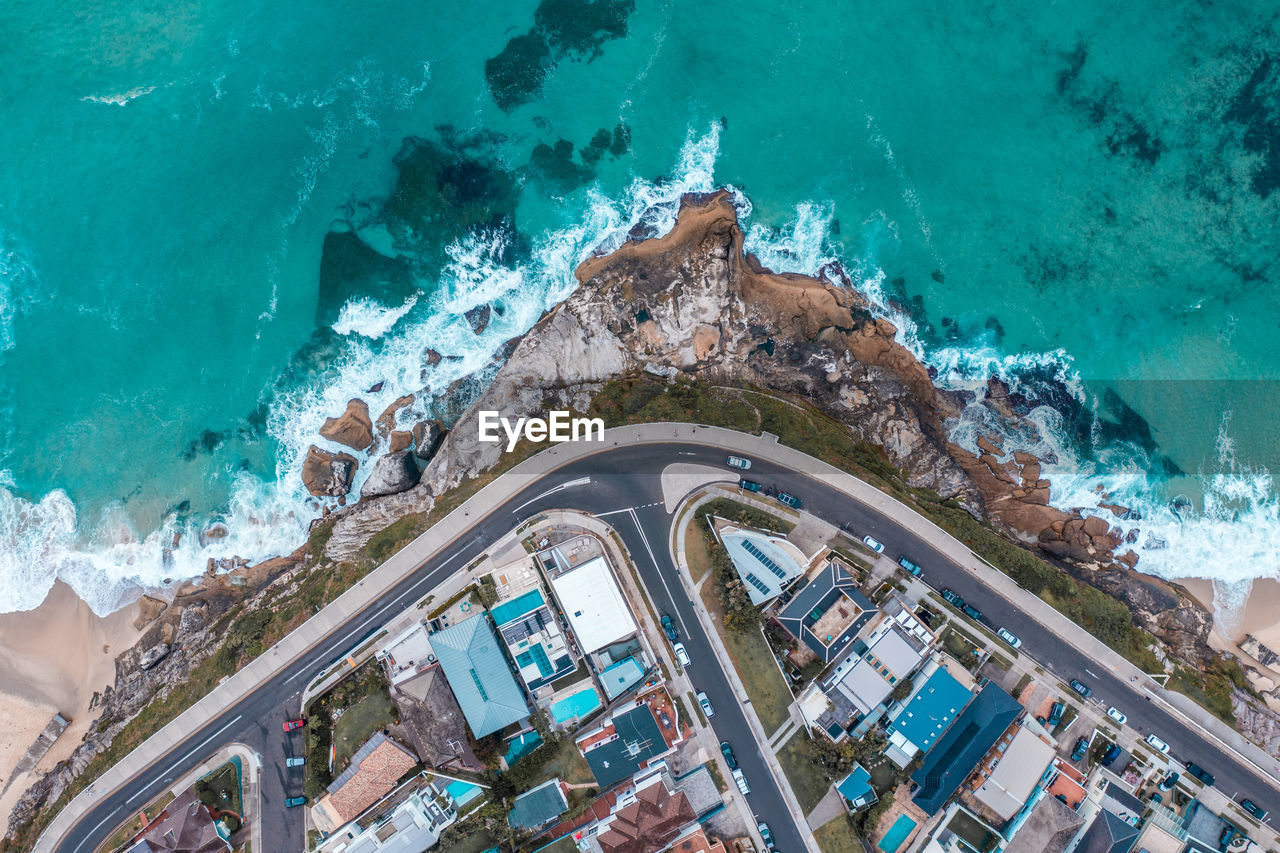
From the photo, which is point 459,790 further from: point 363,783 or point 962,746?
point 962,746

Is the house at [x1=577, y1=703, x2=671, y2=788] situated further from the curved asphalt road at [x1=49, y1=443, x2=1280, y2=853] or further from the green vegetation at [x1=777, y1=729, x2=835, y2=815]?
the green vegetation at [x1=777, y1=729, x2=835, y2=815]

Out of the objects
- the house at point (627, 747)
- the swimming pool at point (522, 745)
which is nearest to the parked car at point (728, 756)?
the house at point (627, 747)

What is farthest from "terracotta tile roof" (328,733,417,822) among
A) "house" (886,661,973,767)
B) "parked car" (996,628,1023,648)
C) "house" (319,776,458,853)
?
"parked car" (996,628,1023,648)

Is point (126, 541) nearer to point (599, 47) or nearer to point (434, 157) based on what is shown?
point (434, 157)

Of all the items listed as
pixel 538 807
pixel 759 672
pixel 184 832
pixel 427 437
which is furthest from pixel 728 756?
pixel 184 832

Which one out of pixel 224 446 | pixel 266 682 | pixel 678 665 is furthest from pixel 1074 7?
pixel 266 682

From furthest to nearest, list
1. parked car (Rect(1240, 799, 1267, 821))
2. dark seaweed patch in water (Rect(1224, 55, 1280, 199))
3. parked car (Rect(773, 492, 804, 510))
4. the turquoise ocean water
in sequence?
the turquoise ocean water, dark seaweed patch in water (Rect(1224, 55, 1280, 199)), parked car (Rect(773, 492, 804, 510)), parked car (Rect(1240, 799, 1267, 821))

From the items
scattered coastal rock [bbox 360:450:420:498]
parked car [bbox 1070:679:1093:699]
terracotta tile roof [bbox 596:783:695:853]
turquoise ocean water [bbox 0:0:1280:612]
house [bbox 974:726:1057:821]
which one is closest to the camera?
terracotta tile roof [bbox 596:783:695:853]
